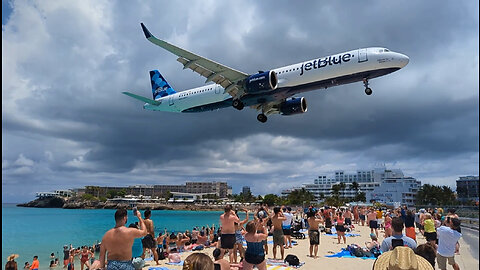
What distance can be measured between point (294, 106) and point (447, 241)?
63.3ft

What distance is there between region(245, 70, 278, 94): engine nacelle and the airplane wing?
3.92 ft

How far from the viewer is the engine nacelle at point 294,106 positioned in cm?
2545

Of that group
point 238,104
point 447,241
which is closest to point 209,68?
point 238,104

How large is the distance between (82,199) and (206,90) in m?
188

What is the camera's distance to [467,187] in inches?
5010

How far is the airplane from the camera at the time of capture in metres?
19.7

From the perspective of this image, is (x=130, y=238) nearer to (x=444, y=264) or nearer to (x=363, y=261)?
(x=444, y=264)

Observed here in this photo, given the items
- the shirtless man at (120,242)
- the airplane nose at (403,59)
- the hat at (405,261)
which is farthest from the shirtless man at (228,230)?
the airplane nose at (403,59)

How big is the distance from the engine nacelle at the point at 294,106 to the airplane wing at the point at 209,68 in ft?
15.3

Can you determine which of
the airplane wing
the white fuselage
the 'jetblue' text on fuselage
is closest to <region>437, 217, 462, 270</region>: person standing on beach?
the white fuselage

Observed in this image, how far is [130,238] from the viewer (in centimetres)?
516

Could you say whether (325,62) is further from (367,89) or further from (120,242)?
(120,242)

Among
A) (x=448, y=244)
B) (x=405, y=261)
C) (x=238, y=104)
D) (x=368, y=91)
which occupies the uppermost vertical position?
(x=238, y=104)

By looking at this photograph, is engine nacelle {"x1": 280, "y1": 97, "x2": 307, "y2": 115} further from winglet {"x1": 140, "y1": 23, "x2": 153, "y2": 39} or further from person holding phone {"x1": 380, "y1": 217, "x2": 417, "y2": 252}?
person holding phone {"x1": 380, "y1": 217, "x2": 417, "y2": 252}
